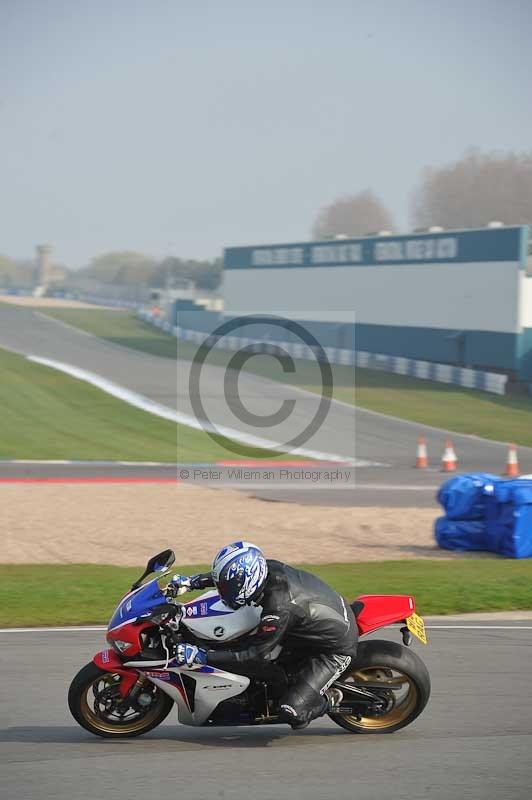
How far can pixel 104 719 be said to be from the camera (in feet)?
23.0

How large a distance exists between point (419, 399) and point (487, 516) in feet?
87.0

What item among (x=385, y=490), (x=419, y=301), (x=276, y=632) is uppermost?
(x=419, y=301)

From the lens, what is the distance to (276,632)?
22.2ft

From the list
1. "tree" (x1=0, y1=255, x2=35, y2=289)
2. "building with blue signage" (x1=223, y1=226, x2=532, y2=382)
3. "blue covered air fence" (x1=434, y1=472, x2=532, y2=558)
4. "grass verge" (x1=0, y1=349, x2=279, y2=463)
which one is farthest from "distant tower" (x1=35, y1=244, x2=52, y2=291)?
"blue covered air fence" (x1=434, y1=472, x2=532, y2=558)

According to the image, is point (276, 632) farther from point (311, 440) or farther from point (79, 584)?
point (311, 440)

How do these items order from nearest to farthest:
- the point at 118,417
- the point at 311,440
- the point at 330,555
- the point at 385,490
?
the point at 330,555
the point at 385,490
the point at 311,440
the point at 118,417

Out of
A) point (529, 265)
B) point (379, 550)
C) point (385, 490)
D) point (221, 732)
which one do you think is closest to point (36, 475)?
point (385, 490)

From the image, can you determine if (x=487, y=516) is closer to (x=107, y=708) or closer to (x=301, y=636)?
(x=301, y=636)

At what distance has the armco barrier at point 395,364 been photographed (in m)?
43.2

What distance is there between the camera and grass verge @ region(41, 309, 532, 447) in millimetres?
36000

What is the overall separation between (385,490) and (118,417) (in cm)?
1420

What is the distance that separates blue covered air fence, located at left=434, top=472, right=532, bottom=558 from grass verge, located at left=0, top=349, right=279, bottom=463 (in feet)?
44.7

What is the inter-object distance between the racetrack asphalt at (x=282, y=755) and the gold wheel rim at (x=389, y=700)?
11 cm

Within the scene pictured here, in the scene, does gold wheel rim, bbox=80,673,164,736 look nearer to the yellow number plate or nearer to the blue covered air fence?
the yellow number plate
